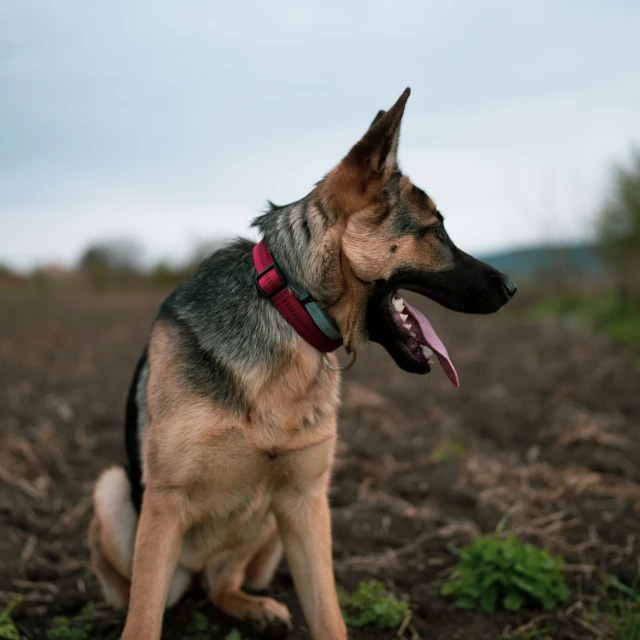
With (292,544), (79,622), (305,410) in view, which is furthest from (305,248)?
(79,622)

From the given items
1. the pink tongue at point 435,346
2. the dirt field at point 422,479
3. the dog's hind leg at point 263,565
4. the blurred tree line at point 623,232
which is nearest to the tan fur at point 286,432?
the pink tongue at point 435,346

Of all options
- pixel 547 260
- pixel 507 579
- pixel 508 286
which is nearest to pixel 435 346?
pixel 508 286

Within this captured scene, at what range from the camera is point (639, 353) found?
12.9 metres

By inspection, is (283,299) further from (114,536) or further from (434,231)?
(114,536)

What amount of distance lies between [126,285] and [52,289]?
8902 mm

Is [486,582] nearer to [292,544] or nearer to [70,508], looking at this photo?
[292,544]

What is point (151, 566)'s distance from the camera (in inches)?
121

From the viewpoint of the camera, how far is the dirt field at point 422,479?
4.11 meters

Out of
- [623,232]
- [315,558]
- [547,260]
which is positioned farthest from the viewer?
[547,260]

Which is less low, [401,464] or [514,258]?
[514,258]

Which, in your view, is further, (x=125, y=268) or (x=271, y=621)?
(x=125, y=268)

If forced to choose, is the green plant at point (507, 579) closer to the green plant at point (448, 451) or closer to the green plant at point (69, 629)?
the green plant at point (69, 629)

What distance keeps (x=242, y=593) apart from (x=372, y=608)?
72 centimetres

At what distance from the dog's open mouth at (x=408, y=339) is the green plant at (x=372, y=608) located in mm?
1330
